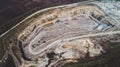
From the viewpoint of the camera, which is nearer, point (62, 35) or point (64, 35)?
point (64, 35)

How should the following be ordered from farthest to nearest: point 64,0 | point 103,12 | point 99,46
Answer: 1. point 64,0
2. point 103,12
3. point 99,46

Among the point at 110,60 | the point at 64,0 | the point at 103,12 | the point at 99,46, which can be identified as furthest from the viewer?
the point at 64,0

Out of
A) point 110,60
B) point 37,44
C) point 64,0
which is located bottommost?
point 110,60

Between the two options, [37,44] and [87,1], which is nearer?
[37,44]

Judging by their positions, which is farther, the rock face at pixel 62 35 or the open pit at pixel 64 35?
the open pit at pixel 64 35

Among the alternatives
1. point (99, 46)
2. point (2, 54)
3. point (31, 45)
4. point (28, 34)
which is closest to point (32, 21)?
point (28, 34)

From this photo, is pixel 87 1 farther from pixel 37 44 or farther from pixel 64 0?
pixel 37 44

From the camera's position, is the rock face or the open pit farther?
the open pit

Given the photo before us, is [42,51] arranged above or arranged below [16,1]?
below
